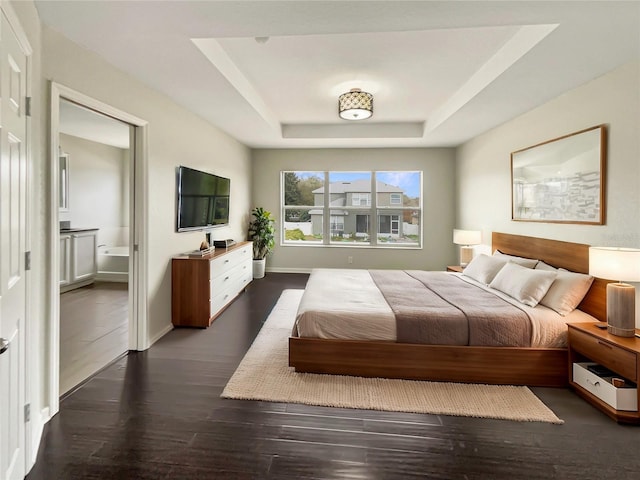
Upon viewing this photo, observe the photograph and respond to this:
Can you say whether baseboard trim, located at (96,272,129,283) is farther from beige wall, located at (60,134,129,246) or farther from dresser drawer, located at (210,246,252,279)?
dresser drawer, located at (210,246,252,279)

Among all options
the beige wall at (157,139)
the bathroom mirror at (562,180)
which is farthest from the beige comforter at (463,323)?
the beige wall at (157,139)

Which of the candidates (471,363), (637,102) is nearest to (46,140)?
(471,363)

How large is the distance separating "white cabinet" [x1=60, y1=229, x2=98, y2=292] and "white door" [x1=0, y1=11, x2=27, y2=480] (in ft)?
14.9

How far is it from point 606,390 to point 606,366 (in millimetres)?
152

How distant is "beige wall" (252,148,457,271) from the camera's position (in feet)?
21.3

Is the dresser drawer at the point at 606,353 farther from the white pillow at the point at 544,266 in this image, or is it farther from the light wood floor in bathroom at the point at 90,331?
the light wood floor in bathroom at the point at 90,331

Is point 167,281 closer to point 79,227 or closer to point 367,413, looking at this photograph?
point 367,413

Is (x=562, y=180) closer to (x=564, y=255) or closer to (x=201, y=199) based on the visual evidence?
(x=564, y=255)

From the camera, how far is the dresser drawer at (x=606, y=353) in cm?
206

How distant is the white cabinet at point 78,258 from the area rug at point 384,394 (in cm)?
432

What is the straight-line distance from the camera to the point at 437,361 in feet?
8.50

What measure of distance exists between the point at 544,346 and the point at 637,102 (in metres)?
1.98

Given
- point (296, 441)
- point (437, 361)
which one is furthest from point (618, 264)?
point (296, 441)

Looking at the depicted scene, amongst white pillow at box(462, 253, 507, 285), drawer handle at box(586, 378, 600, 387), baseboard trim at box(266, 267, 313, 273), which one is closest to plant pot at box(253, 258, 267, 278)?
baseboard trim at box(266, 267, 313, 273)
